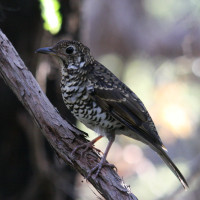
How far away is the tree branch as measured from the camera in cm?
441

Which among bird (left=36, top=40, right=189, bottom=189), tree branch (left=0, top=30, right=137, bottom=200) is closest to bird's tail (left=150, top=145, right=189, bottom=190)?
bird (left=36, top=40, right=189, bottom=189)

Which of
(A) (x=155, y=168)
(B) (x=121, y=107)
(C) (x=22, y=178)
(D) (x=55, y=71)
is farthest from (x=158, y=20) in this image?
(B) (x=121, y=107)

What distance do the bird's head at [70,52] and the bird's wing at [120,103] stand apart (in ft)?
0.51

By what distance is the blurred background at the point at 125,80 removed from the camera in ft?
21.5

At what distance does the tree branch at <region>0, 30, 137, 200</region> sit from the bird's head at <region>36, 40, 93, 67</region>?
0.48 meters

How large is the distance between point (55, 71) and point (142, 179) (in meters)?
2.77

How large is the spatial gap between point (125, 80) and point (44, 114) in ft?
16.3

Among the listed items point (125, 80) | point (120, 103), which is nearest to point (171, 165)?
point (120, 103)

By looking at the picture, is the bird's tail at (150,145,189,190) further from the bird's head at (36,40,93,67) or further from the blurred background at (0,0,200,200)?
the blurred background at (0,0,200,200)

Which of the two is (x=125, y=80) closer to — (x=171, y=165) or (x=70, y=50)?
(x=70, y=50)

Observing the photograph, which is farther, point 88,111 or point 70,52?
point 70,52

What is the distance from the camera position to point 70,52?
4.98 meters

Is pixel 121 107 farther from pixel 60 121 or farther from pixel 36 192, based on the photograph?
pixel 36 192

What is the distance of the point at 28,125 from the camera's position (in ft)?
21.1
